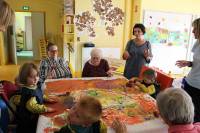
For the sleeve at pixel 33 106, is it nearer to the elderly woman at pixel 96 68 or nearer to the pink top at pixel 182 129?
the pink top at pixel 182 129

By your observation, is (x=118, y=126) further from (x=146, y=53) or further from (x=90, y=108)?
(x=146, y=53)

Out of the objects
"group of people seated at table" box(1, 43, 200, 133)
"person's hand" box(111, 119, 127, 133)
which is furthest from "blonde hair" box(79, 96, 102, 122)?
"person's hand" box(111, 119, 127, 133)

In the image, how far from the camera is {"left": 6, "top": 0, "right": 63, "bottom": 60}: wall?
742 cm

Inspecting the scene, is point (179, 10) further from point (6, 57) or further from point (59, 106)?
point (6, 57)

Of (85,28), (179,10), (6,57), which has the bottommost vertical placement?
(6,57)

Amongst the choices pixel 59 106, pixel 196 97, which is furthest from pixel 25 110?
pixel 196 97

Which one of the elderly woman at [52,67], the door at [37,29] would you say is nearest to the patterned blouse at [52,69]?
the elderly woman at [52,67]

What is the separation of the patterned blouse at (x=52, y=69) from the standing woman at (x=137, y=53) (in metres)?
0.87

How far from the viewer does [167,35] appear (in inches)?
224

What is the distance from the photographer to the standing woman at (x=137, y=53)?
3.03 metres

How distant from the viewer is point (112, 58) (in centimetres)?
555

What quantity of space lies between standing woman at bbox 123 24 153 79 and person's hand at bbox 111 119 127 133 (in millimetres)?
1644

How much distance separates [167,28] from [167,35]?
18 cm

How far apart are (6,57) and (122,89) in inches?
254
